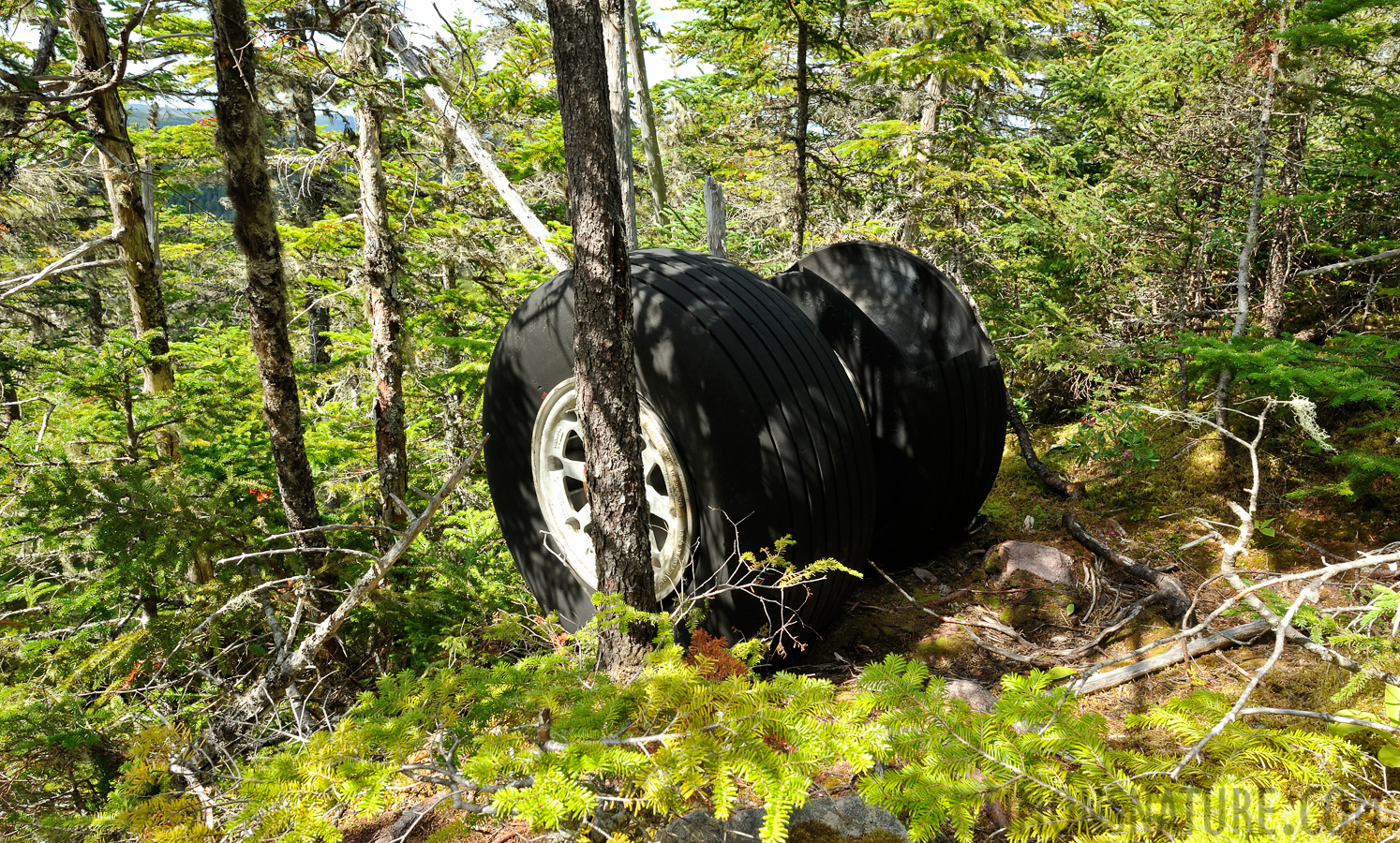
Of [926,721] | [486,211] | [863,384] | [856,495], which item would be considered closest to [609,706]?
[926,721]

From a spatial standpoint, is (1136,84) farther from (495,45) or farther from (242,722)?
(242,722)

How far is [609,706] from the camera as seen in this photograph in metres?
2.01

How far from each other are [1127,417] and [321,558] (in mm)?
6023

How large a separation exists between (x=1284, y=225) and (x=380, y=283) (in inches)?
264

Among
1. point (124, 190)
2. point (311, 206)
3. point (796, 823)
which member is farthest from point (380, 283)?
point (311, 206)

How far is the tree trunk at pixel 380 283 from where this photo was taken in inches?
199

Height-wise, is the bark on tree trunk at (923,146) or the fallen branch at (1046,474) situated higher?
the bark on tree trunk at (923,146)

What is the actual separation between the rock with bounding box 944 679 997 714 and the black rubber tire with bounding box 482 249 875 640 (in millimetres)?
673

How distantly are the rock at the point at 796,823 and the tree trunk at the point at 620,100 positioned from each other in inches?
177

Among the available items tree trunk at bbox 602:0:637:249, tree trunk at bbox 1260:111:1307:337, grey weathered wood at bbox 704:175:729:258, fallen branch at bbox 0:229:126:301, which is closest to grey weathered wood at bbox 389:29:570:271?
tree trunk at bbox 602:0:637:249

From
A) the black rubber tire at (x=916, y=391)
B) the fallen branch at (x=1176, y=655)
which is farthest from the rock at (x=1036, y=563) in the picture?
the fallen branch at (x=1176, y=655)

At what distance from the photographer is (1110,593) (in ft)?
13.3

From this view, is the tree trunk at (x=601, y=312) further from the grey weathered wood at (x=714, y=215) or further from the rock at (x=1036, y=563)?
the grey weathered wood at (x=714, y=215)

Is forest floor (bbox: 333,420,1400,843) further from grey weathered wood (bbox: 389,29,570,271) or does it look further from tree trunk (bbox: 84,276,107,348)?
tree trunk (bbox: 84,276,107,348)
